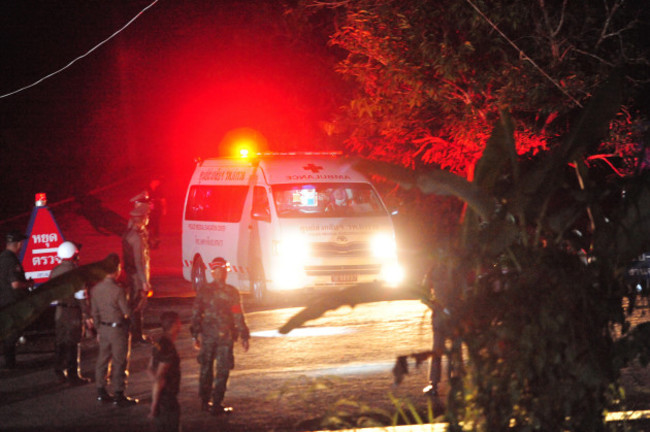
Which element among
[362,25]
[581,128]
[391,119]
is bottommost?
[581,128]

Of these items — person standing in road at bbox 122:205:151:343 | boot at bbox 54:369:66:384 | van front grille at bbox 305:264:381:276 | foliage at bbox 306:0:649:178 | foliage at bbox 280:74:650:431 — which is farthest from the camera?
van front grille at bbox 305:264:381:276

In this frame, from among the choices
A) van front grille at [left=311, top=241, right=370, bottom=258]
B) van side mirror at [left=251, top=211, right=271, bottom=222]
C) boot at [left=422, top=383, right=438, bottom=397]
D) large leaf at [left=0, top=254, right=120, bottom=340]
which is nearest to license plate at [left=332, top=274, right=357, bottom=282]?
van front grille at [left=311, top=241, right=370, bottom=258]

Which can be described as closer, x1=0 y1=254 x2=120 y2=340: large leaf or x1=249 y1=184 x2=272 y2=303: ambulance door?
x1=0 y1=254 x2=120 y2=340: large leaf

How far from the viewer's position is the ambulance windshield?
51.3 ft

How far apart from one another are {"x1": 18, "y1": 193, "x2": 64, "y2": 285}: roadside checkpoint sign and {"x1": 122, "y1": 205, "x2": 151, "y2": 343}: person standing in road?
207 cm

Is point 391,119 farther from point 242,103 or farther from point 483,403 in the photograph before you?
point 242,103

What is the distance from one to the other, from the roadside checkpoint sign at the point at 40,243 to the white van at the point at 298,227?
3476 mm

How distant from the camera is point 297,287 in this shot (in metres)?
15.2

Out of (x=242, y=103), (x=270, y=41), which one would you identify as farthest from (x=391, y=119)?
(x=242, y=103)

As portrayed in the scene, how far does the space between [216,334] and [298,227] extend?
6564 mm

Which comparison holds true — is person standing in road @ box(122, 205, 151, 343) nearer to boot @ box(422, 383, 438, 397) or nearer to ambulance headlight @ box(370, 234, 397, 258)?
ambulance headlight @ box(370, 234, 397, 258)

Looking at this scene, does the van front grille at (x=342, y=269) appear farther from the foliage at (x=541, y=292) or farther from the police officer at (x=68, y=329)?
the foliage at (x=541, y=292)

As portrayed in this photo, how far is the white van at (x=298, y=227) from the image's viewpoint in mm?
15227

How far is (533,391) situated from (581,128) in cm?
156
